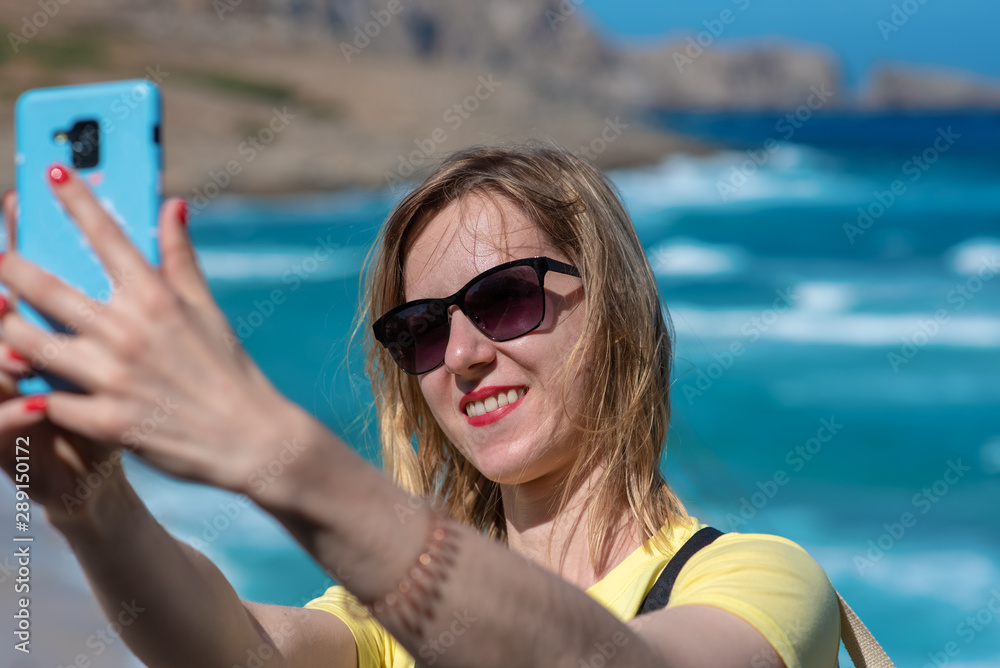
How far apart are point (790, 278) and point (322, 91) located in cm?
2558

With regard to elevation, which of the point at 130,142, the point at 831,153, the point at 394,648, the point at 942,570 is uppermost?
the point at 831,153

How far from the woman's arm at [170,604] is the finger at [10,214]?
34 centimetres

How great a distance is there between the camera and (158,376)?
2.81ft

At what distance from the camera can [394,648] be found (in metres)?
1.88

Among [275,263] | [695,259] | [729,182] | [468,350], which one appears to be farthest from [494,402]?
[729,182]

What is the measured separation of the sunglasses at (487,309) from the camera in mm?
1781

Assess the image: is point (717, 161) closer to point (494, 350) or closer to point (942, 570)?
point (942, 570)

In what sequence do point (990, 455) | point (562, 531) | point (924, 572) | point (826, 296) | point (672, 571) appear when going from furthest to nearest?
point (826, 296) < point (990, 455) < point (924, 572) < point (562, 531) < point (672, 571)

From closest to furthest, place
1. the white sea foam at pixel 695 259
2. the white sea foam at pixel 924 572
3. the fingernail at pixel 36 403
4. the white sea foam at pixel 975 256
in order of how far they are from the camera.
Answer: the fingernail at pixel 36 403
the white sea foam at pixel 924 572
the white sea foam at pixel 975 256
the white sea foam at pixel 695 259

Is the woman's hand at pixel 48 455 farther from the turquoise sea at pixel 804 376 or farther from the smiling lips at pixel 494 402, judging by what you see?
the turquoise sea at pixel 804 376

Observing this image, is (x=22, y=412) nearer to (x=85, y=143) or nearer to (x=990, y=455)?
(x=85, y=143)

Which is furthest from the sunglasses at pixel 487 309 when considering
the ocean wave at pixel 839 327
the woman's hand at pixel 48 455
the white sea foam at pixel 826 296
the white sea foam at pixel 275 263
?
the white sea foam at pixel 275 263

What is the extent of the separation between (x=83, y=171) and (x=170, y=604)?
688 mm

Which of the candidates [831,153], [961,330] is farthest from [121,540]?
[831,153]
